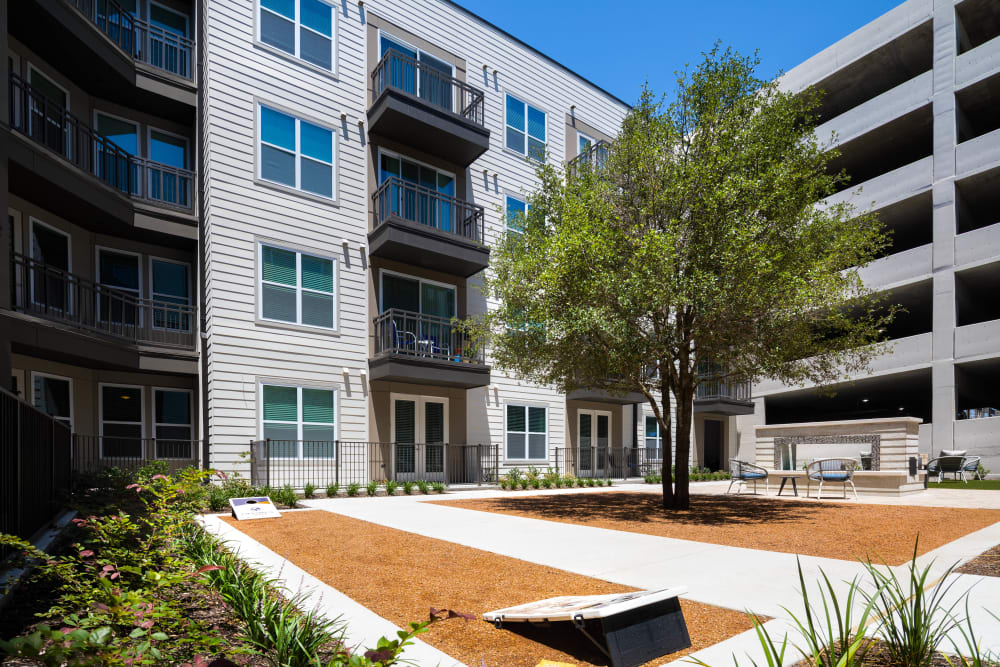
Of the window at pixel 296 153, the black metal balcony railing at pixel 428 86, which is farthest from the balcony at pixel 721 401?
the window at pixel 296 153

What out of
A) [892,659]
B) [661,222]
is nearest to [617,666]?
[892,659]

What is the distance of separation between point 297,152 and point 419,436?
911 cm

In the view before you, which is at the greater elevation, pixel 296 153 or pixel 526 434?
pixel 296 153

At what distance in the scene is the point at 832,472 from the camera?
14883mm

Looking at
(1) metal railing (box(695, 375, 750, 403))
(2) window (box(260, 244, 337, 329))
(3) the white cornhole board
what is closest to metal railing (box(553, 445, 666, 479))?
(1) metal railing (box(695, 375, 750, 403))

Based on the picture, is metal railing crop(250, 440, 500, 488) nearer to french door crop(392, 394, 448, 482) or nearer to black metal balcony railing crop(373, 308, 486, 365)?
french door crop(392, 394, 448, 482)

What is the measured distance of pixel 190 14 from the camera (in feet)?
55.8

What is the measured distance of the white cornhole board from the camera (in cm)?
1059

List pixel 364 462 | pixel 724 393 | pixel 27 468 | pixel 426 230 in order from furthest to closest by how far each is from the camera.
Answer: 1. pixel 724 393
2. pixel 426 230
3. pixel 364 462
4. pixel 27 468

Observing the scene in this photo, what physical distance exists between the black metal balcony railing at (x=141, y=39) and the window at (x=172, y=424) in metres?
8.64

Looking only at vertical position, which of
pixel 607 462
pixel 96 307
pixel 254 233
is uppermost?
pixel 254 233

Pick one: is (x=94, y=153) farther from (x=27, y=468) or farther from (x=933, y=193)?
(x=933, y=193)

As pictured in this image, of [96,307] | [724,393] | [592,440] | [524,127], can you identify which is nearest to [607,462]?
[592,440]

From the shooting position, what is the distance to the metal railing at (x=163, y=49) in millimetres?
15938
